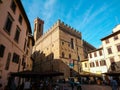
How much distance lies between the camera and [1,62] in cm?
986

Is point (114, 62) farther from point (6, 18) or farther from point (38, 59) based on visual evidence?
point (38, 59)

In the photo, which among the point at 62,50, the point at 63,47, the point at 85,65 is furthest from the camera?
the point at 85,65

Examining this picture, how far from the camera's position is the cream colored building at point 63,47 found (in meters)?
30.2

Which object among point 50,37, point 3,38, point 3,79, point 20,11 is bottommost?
point 3,79

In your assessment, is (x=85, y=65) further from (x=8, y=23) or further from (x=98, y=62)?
(x=8, y=23)

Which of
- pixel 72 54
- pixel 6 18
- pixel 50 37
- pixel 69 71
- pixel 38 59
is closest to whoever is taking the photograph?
pixel 6 18

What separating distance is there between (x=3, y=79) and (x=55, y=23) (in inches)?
1104

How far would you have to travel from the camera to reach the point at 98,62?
2861cm

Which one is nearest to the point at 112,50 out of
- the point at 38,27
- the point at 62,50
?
the point at 62,50

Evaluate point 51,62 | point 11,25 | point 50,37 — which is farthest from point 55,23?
point 11,25

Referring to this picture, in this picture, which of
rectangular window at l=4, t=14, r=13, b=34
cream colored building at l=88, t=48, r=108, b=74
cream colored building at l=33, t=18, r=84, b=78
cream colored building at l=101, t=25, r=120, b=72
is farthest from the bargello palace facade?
rectangular window at l=4, t=14, r=13, b=34

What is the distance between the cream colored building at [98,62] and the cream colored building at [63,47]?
514 cm

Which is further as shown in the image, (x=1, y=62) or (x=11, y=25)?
(x=11, y=25)

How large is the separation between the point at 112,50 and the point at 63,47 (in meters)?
13.7
